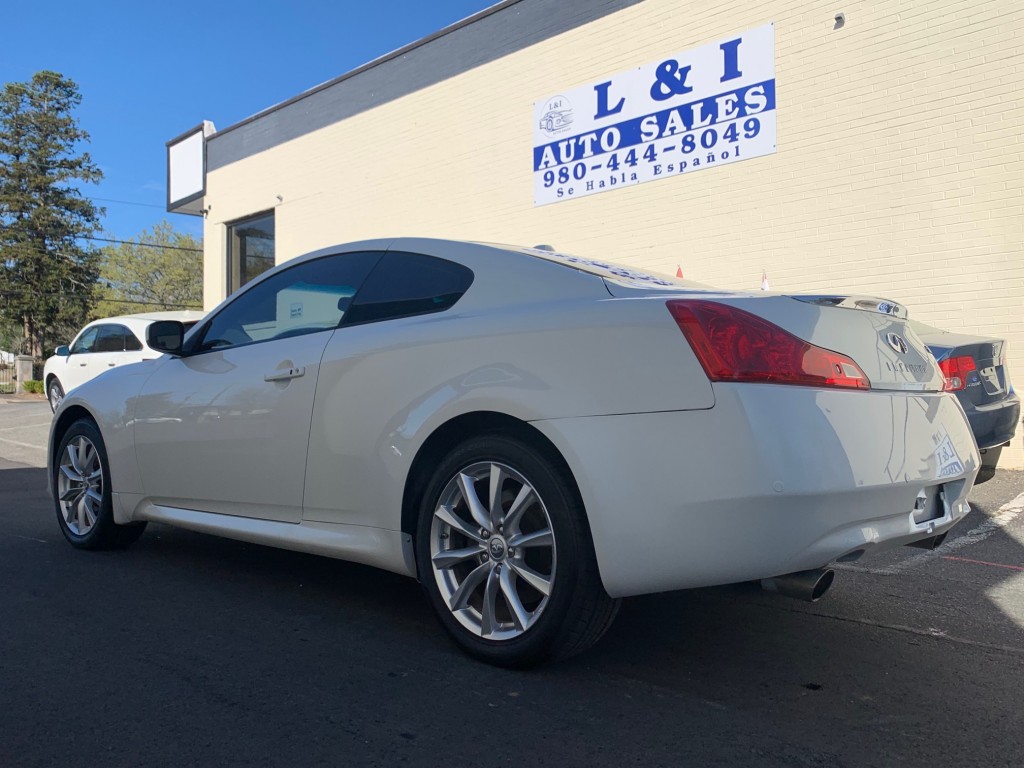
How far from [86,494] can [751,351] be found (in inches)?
155

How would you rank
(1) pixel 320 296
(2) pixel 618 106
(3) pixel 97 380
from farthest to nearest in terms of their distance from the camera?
1. (2) pixel 618 106
2. (3) pixel 97 380
3. (1) pixel 320 296

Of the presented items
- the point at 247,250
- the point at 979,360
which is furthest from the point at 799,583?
the point at 247,250

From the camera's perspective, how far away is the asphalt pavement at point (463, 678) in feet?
8.07

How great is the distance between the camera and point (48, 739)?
8.27ft

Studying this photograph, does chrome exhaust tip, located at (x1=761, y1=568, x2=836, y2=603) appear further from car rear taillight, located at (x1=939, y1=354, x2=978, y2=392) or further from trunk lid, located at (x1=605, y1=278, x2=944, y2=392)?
car rear taillight, located at (x1=939, y1=354, x2=978, y2=392)

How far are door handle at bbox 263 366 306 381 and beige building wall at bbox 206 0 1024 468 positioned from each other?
727cm

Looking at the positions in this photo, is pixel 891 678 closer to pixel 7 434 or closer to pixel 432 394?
pixel 432 394

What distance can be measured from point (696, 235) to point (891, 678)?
8444 millimetres

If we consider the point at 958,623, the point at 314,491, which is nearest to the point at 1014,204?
the point at 958,623

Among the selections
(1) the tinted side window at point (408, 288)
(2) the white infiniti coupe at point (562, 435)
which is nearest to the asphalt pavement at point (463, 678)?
(2) the white infiniti coupe at point (562, 435)

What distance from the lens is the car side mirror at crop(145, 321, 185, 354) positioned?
4492 mm

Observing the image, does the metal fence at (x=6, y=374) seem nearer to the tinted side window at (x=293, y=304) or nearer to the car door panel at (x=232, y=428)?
the car door panel at (x=232, y=428)

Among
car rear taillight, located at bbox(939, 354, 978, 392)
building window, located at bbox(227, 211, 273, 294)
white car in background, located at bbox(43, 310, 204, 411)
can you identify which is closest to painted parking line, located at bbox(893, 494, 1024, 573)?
car rear taillight, located at bbox(939, 354, 978, 392)

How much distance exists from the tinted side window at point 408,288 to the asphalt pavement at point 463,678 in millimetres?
1270
